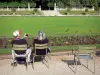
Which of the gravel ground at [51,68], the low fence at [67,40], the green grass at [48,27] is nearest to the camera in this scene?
the gravel ground at [51,68]

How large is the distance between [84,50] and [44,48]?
1.51 m

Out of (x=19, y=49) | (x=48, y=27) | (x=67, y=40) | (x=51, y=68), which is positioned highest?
(x=19, y=49)

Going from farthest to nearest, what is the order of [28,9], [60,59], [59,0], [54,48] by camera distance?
[59,0]
[28,9]
[54,48]
[60,59]

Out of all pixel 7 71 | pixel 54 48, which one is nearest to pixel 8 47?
pixel 54 48

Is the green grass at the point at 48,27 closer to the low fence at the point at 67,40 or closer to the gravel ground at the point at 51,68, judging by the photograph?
the low fence at the point at 67,40

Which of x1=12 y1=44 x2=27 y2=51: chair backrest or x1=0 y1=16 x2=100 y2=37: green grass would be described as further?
x1=0 y1=16 x2=100 y2=37: green grass

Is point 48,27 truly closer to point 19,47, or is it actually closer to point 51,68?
point 51,68

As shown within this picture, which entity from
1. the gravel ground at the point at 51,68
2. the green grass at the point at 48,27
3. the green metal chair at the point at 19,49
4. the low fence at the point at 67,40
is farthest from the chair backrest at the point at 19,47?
the green grass at the point at 48,27

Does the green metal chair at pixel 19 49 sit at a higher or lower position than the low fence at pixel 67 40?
higher

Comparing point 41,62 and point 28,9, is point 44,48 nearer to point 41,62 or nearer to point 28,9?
point 41,62

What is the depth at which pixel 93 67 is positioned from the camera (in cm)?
1062

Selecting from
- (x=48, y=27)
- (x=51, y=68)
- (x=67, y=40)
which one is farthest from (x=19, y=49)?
(x=48, y=27)

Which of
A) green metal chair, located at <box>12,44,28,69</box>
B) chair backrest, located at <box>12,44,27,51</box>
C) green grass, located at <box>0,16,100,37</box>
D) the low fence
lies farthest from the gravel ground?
green grass, located at <box>0,16,100,37</box>

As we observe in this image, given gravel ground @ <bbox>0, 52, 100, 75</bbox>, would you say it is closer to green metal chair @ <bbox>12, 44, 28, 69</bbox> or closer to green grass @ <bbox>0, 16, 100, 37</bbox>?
green metal chair @ <bbox>12, 44, 28, 69</bbox>
